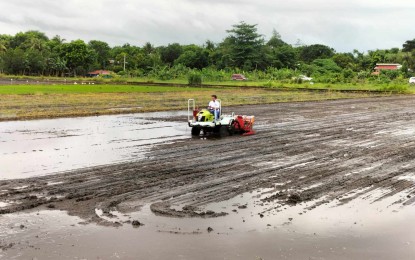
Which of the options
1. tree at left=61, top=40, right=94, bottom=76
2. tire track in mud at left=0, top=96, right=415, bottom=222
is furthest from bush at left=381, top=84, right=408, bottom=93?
tree at left=61, top=40, right=94, bottom=76

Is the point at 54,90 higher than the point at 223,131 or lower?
higher

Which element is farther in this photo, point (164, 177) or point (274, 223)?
point (164, 177)

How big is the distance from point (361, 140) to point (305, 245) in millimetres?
11619

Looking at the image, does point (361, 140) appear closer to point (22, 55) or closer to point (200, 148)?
point (200, 148)

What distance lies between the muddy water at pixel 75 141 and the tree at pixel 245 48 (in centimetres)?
6751

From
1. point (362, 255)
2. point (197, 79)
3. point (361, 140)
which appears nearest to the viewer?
point (362, 255)

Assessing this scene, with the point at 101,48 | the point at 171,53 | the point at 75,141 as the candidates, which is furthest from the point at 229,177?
the point at 101,48

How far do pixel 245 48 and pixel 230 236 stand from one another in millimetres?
85286

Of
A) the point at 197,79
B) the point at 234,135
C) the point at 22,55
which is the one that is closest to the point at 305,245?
the point at 234,135

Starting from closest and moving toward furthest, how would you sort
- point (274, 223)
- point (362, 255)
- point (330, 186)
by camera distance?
point (362, 255), point (274, 223), point (330, 186)

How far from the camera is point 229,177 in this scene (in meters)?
11.6

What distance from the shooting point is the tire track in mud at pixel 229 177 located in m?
9.48

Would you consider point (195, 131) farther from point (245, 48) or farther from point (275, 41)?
point (275, 41)

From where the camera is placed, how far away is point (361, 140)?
18203 millimetres
